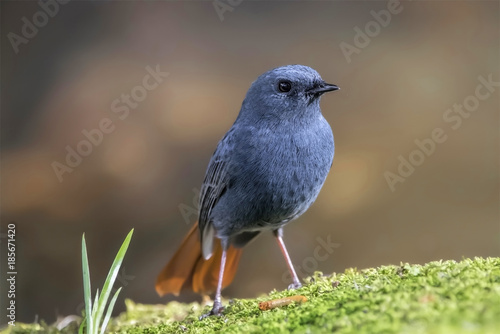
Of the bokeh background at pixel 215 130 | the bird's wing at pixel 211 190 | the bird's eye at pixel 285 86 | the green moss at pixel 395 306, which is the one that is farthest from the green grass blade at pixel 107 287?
the bokeh background at pixel 215 130

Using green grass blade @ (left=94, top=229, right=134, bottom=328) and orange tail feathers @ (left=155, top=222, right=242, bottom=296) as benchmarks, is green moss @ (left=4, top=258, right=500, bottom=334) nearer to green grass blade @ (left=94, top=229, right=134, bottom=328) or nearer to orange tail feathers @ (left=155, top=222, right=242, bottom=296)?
green grass blade @ (left=94, top=229, right=134, bottom=328)

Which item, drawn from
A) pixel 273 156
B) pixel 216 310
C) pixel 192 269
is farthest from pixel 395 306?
pixel 192 269

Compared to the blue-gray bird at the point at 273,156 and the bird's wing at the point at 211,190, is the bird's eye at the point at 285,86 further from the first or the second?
the bird's wing at the point at 211,190

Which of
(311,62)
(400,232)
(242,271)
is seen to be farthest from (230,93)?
(400,232)

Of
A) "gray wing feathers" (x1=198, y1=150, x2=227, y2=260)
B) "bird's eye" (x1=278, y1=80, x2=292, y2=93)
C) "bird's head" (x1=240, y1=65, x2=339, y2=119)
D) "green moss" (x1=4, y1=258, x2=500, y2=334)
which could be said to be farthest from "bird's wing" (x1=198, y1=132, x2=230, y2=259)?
"green moss" (x1=4, y1=258, x2=500, y2=334)

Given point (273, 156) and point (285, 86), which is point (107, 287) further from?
point (285, 86)
